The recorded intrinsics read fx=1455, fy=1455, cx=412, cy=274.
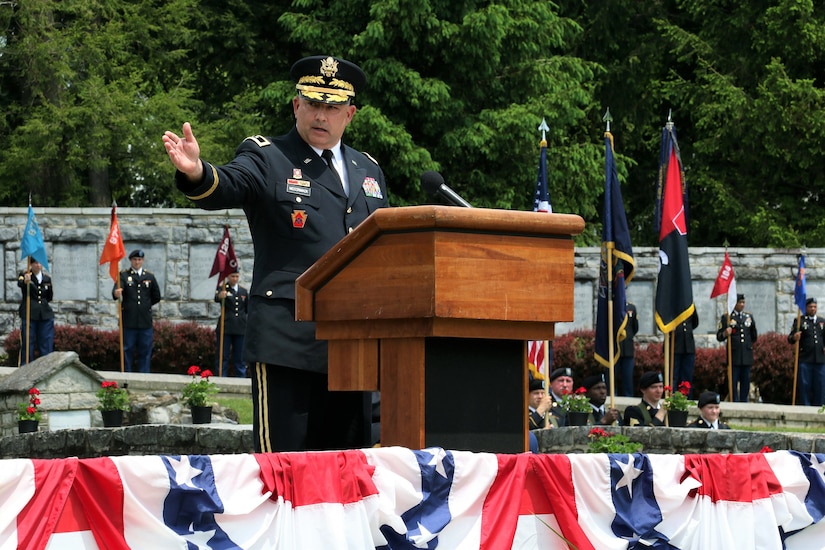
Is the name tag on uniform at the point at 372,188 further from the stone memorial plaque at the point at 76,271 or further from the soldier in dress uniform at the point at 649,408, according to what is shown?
the stone memorial plaque at the point at 76,271

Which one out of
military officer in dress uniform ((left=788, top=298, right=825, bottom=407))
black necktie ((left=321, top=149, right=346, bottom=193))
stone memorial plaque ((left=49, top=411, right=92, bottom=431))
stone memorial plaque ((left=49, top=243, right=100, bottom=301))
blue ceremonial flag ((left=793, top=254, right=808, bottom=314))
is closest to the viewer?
black necktie ((left=321, top=149, right=346, bottom=193))

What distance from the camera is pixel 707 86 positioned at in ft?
94.8

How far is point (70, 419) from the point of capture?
1514 centimetres

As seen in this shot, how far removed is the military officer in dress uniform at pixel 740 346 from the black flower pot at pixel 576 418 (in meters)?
6.98

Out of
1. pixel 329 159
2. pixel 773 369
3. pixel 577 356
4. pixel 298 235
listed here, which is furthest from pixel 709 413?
pixel 298 235

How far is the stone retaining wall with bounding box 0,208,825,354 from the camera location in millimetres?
23312

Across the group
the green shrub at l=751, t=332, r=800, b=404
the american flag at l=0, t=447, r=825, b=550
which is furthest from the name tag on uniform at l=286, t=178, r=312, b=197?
the green shrub at l=751, t=332, r=800, b=404

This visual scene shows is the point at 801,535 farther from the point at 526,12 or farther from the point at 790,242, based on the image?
the point at 790,242

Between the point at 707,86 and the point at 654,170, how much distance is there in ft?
9.46

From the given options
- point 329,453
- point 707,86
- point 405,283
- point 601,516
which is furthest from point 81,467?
point 707,86

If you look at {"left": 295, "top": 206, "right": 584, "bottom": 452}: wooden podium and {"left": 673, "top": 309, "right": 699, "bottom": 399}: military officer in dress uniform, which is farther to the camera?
{"left": 673, "top": 309, "right": 699, "bottom": 399}: military officer in dress uniform

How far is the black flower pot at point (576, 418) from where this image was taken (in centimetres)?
1440

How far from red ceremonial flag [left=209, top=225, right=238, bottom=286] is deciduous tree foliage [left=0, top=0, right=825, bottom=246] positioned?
2930 mm

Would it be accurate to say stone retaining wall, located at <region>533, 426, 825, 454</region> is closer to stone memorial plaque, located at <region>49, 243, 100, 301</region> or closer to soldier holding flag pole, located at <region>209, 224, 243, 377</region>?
soldier holding flag pole, located at <region>209, 224, 243, 377</region>
